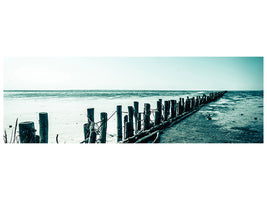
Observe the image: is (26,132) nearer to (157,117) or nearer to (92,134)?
(92,134)

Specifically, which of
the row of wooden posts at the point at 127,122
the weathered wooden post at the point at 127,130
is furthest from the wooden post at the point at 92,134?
the weathered wooden post at the point at 127,130

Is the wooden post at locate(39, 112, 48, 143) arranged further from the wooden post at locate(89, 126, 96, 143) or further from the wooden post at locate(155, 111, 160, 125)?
the wooden post at locate(155, 111, 160, 125)

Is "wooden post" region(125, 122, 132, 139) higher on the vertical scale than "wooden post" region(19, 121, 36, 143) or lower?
lower

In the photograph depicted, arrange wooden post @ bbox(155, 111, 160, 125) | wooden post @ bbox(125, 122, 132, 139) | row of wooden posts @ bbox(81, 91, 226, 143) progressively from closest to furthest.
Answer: row of wooden posts @ bbox(81, 91, 226, 143)
wooden post @ bbox(125, 122, 132, 139)
wooden post @ bbox(155, 111, 160, 125)

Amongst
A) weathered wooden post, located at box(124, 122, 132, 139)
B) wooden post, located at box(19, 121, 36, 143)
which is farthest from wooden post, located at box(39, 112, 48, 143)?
weathered wooden post, located at box(124, 122, 132, 139)

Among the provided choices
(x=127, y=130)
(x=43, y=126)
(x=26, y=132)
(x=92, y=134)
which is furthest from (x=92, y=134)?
(x=26, y=132)

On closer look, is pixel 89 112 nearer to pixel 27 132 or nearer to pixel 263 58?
pixel 27 132

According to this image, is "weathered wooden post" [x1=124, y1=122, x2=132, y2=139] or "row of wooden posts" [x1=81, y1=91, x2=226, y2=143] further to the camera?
"weathered wooden post" [x1=124, y1=122, x2=132, y2=139]

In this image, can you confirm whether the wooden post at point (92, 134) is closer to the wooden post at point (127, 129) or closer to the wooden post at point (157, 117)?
the wooden post at point (127, 129)

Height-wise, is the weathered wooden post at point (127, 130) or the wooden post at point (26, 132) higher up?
the wooden post at point (26, 132)

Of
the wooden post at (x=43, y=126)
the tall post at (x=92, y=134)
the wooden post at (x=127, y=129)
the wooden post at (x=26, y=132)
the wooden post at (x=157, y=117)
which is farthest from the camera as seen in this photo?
the wooden post at (x=157, y=117)

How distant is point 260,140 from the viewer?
4.69 meters

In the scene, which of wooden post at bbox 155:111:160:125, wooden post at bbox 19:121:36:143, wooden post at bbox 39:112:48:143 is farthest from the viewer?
wooden post at bbox 155:111:160:125
